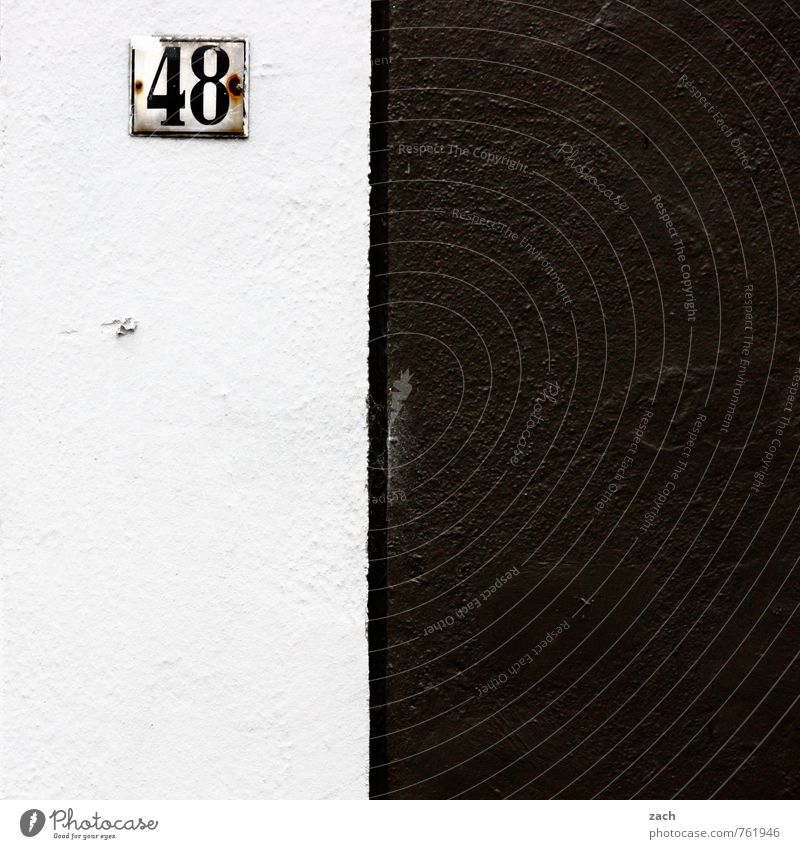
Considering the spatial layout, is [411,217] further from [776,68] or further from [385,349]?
[776,68]

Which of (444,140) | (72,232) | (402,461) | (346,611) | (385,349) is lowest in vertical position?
(346,611)

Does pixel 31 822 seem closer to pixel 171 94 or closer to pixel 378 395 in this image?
pixel 378 395

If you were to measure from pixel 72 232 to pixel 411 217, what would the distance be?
0.38 m

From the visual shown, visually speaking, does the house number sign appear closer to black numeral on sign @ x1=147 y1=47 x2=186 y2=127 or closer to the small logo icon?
black numeral on sign @ x1=147 y1=47 x2=186 y2=127

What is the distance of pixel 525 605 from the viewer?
3.32ft

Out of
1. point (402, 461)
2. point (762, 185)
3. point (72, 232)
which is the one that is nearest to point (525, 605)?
point (402, 461)

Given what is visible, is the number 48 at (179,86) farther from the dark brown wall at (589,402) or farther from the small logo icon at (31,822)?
the small logo icon at (31,822)

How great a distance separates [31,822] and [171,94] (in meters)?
0.84

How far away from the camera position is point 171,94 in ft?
3.18

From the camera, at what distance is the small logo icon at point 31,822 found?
3.25 ft

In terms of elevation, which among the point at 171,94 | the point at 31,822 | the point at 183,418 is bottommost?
the point at 31,822

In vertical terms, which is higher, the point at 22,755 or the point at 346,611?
the point at 346,611

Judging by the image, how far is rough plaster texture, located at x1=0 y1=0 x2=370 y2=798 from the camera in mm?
979

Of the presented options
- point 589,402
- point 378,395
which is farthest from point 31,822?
point 589,402
